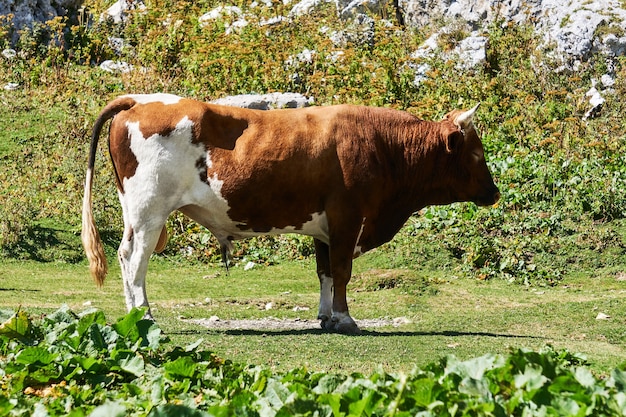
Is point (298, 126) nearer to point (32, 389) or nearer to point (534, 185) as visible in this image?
point (32, 389)

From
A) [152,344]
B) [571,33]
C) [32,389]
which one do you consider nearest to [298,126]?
[152,344]

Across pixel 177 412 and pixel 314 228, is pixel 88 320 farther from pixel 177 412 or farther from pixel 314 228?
pixel 314 228

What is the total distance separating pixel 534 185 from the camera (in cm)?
1590

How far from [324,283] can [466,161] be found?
1942 millimetres

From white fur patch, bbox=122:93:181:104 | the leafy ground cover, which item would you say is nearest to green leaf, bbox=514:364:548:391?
the leafy ground cover

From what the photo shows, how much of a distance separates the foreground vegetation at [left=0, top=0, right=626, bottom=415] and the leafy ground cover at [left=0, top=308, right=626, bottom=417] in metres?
0.01

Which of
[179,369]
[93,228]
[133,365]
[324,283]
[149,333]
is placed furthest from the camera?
[324,283]

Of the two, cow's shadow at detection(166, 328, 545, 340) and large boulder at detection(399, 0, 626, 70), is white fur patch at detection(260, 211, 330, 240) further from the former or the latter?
large boulder at detection(399, 0, 626, 70)

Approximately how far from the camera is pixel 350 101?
19.0 metres

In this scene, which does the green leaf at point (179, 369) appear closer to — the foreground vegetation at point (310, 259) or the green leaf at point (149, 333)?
the foreground vegetation at point (310, 259)

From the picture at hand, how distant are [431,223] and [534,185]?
1.83m

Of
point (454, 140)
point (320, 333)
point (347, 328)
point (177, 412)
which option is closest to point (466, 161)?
point (454, 140)

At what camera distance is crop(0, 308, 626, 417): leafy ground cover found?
177 inches

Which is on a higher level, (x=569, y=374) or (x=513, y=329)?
(x=569, y=374)
